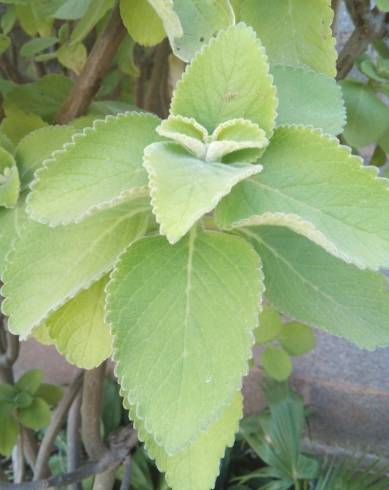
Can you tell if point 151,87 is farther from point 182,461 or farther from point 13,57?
point 182,461

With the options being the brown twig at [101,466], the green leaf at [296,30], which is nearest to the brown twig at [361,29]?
the green leaf at [296,30]

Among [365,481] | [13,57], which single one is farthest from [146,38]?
[365,481]

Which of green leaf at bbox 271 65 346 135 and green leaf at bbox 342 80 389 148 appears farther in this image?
green leaf at bbox 342 80 389 148

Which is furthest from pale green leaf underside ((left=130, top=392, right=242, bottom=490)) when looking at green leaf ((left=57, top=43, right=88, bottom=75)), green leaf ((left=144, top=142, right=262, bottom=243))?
green leaf ((left=57, top=43, right=88, bottom=75))

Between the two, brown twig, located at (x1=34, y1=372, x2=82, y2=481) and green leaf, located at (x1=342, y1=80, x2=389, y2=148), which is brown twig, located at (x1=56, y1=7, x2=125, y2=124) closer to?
green leaf, located at (x1=342, y1=80, x2=389, y2=148)

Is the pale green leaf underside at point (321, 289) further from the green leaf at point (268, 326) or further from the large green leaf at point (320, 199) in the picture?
the green leaf at point (268, 326)

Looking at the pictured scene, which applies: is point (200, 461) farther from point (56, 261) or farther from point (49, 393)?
point (49, 393)
